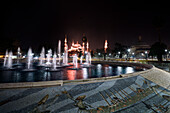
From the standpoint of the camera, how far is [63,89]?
5.72m

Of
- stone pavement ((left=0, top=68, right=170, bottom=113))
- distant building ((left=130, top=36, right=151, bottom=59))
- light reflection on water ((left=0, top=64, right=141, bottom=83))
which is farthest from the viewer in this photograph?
distant building ((left=130, top=36, right=151, bottom=59))

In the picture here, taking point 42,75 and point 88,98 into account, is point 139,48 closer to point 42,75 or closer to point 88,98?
point 42,75

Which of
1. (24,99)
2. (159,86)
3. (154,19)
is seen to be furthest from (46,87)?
(154,19)

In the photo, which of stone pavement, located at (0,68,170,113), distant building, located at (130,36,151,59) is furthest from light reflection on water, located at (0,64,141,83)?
distant building, located at (130,36,151,59)

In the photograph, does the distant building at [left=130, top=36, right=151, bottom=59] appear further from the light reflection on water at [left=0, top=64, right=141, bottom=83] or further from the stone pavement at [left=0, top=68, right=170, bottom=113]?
the stone pavement at [left=0, top=68, right=170, bottom=113]

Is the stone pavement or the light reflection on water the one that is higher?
the light reflection on water

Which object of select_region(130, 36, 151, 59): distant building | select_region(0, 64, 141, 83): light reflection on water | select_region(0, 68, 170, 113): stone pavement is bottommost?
select_region(0, 68, 170, 113): stone pavement

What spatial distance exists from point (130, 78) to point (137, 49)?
10351 cm

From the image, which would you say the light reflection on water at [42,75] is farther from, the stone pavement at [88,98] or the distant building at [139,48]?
the distant building at [139,48]

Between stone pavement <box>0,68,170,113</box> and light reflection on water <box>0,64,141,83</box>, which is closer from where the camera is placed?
stone pavement <box>0,68,170,113</box>

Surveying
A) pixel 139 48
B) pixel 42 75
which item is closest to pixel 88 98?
pixel 42 75

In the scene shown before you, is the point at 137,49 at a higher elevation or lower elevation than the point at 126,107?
higher

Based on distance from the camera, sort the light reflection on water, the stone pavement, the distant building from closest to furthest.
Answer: the stone pavement < the light reflection on water < the distant building

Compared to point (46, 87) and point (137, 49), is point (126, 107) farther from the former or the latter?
point (137, 49)
